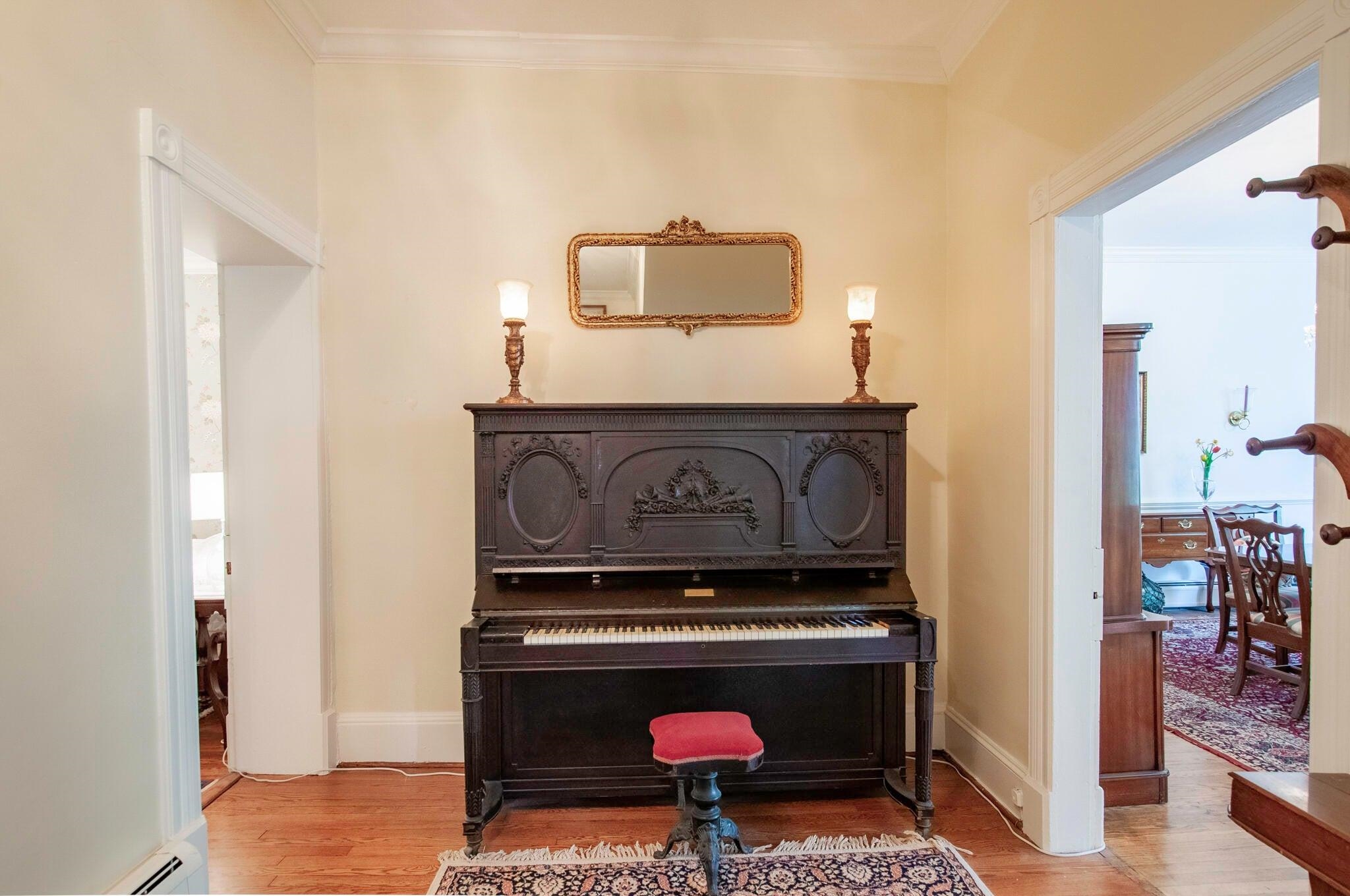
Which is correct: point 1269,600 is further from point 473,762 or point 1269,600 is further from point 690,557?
point 473,762

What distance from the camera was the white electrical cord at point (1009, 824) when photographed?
2207 millimetres

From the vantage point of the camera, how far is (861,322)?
264cm

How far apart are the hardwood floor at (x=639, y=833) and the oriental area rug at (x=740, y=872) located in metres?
0.08

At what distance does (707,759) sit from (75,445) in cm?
191

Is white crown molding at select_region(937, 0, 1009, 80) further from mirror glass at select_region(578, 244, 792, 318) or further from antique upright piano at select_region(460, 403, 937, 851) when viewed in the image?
antique upright piano at select_region(460, 403, 937, 851)

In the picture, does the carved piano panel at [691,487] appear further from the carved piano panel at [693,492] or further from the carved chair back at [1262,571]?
the carved chair back at [1262,571]

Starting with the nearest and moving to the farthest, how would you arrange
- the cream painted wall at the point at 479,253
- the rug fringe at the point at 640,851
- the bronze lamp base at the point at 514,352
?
1. the rug fringe at the point at 640,851
2. the bronze lamp base at the point at 514,352
3. the cream painted wall at the point at 479,253

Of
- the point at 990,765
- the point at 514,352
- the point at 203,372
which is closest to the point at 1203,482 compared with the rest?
the point at 990,765

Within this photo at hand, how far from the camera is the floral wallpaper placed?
14.0 ft

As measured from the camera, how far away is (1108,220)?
16.4 feet

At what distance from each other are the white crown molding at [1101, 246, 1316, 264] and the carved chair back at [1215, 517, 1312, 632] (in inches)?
114

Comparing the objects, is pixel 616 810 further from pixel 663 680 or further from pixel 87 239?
pixel 87 239

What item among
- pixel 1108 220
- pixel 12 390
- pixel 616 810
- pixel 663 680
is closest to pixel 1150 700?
pixel 663 680

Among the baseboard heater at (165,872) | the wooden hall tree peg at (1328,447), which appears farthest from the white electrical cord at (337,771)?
the wooden hall tree peg at (1328,447)
